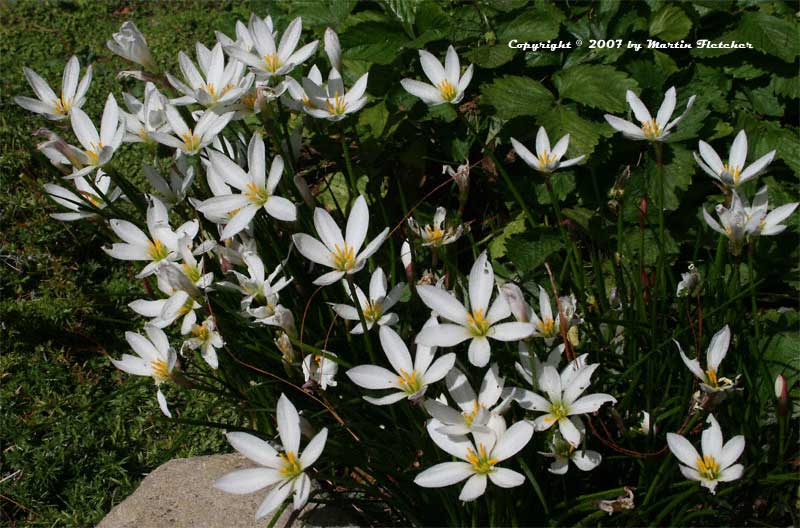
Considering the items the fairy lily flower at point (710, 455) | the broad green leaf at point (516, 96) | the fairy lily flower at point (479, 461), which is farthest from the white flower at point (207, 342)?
the broad green leaf at point (516, 96)

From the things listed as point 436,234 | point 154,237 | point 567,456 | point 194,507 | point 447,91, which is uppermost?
point 447,91

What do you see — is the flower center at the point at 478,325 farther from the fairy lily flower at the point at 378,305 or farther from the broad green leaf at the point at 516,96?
the broad green leaf at the point at 516,96

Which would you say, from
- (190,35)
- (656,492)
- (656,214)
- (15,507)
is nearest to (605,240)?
(656,214)

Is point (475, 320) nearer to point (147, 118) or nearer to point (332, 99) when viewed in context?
point (332, 99)

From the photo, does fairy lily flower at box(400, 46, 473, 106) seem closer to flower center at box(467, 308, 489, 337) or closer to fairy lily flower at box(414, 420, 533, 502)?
flower center at box(467, 308, 489, 337)

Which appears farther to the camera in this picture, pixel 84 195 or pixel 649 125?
pixel 84 195

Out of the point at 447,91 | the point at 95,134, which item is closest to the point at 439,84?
the point at 447,91
